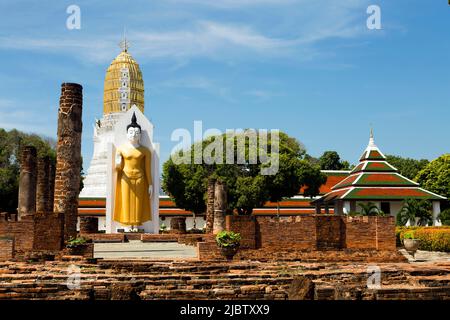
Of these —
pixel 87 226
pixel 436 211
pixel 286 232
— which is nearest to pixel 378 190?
pixel 436 211

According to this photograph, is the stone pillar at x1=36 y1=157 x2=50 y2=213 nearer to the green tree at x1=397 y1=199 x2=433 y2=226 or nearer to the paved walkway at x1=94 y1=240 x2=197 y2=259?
the paved walkway at x1=94 y1=240 x2=197 y2=259

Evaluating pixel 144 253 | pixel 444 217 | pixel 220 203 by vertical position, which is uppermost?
pixel 220 203

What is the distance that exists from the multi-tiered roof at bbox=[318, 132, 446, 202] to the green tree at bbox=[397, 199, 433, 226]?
2.07 feet

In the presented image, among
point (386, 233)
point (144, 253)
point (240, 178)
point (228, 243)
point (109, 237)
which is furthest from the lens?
point (240, 178)

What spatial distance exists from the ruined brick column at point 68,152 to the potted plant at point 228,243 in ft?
15.4

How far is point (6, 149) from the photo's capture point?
43125mm

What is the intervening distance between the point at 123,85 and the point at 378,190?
26746 millimetres

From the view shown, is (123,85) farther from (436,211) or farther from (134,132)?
(436,211)

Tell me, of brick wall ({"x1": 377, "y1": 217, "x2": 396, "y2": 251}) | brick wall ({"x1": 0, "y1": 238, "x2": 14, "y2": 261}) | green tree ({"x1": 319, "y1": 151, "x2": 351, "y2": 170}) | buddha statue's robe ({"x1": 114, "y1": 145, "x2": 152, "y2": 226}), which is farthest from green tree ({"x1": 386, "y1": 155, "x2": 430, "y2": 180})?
brick wall ({"x1": 0, "y1": 238, "x2": 14, "y2": 261})

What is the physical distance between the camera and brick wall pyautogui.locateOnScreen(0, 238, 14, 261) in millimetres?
12883

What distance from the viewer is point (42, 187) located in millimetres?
A: 22875

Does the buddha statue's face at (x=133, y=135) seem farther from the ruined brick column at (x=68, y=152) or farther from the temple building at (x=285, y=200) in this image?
the ruined brick column at (x=68, y=152)

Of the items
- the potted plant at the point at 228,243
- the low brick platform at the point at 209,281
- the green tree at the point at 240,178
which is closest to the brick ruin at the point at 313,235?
the potted plant at the point at 228,243

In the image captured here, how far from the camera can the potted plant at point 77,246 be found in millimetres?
13898
